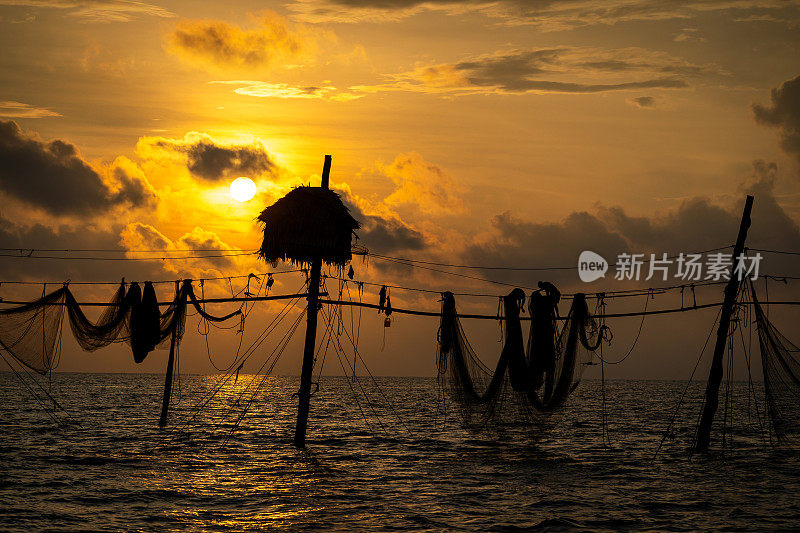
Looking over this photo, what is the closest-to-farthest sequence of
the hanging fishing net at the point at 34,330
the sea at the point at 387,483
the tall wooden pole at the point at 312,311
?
the sea at the point at 387,483
the hanging fishing net at the point at 34,330
the tall wooden pole at the point at 312,311

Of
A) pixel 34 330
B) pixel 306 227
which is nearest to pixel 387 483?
pixel 306 227

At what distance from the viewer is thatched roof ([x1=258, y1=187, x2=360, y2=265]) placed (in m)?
26.6

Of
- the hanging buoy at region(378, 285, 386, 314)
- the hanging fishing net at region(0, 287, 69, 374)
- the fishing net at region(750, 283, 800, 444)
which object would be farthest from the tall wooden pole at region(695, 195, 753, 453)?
the hanging fishing net at region(0, 287, 69, 374)

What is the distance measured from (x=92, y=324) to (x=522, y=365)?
51.5 feet

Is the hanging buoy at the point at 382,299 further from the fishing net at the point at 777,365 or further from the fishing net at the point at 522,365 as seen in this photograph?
the fishing net at the point at 777,365

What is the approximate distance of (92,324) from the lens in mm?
27094

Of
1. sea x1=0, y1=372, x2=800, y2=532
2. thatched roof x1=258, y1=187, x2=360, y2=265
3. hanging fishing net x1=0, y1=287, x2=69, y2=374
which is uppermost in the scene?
thatched roof x1=258, y1=187, x2=360, y2=265

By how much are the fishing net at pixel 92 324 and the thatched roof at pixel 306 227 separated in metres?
4.33

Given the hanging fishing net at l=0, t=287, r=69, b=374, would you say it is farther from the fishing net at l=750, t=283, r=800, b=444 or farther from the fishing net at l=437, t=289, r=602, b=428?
the fishing net at l=750, t=283, r=800, b=444

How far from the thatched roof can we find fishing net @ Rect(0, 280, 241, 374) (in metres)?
4.33

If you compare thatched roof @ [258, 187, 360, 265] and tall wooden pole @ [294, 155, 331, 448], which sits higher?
thatched roof @ [258, 187, 360, 265]

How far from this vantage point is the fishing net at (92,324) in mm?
25422

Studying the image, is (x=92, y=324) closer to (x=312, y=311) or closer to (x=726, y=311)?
(x=312, y=311)

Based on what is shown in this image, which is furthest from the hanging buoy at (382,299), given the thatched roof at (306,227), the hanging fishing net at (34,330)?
the hanging fishing net at (34,330)
